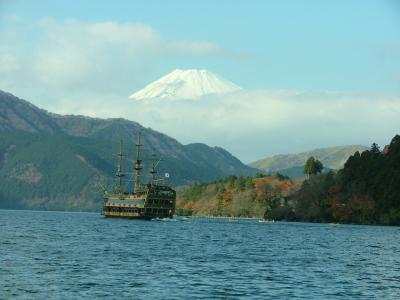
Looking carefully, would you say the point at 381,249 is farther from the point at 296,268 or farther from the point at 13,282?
the point at 13,282

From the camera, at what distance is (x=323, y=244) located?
128750 mm

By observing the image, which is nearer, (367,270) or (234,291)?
(234,291)

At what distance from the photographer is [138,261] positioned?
3391 inches

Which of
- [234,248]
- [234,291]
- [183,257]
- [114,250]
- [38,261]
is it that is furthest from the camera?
[234,248]

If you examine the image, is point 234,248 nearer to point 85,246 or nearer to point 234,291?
point 85,246

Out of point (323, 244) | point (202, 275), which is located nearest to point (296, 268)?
point (202, 275)

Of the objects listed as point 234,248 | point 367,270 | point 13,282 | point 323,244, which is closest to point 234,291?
point 13,282

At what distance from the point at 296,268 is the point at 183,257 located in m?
15.1

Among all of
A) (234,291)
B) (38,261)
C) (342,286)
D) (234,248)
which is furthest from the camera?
(234,248)

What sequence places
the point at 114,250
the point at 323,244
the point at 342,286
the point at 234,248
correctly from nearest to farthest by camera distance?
the point at 342,286 < the point at 114,250 < the point at 234,248 < the point at 323,244

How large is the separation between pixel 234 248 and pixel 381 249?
804 inches

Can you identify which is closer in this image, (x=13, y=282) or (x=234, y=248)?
(x=13, y=282)

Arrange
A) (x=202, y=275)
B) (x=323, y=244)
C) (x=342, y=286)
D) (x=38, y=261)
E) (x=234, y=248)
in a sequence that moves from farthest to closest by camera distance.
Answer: (x=323, y=244)
(x=234, y=248)
(x=38, y=261)
(x=202, y=275)
(x=342, y=286)

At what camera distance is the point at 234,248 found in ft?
374
